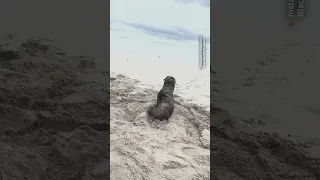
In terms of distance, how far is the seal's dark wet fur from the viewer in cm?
348

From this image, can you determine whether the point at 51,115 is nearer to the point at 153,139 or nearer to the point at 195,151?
the point at 153,139

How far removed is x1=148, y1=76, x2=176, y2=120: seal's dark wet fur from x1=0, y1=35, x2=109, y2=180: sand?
0.52 m

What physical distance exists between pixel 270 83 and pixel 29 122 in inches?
143

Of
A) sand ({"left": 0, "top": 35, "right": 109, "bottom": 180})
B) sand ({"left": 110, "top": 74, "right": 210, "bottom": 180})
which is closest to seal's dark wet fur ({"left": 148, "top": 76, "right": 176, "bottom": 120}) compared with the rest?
sand ({"left": 110, "top": 74, "right": 210, "bottom": 180})

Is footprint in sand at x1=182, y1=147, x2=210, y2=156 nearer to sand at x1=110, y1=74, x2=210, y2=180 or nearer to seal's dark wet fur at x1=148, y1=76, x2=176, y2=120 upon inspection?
sand at x1=110, y1=74, x2=210, y2=180

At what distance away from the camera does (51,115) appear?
3.04 meters

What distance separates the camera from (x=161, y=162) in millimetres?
2719

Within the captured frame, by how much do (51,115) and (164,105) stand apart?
1.25 m

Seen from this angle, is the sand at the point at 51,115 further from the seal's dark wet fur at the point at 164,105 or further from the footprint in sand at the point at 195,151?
the footprint in sand at the point at 195,151

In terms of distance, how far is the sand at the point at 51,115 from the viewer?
7.85ft

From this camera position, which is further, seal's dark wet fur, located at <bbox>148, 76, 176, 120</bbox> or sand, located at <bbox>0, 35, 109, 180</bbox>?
seal's dark wet fur, located at <bbox>148, 76, 176, 120</bbox>

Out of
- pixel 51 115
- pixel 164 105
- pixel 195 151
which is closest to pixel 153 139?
pixel 195 151

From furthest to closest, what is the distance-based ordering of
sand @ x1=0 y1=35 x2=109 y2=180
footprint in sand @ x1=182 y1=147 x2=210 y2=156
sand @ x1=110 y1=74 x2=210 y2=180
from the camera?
footprint in sand @ x1=182 y1=147 x2=210 y2=156 → sand @ x1=110 y1=74 x2=210 y2=180 → sand @ x1=0 y1=35 x2=109 y2=180

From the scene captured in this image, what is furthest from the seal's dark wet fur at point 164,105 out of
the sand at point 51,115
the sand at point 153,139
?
the sand at point 51,115
